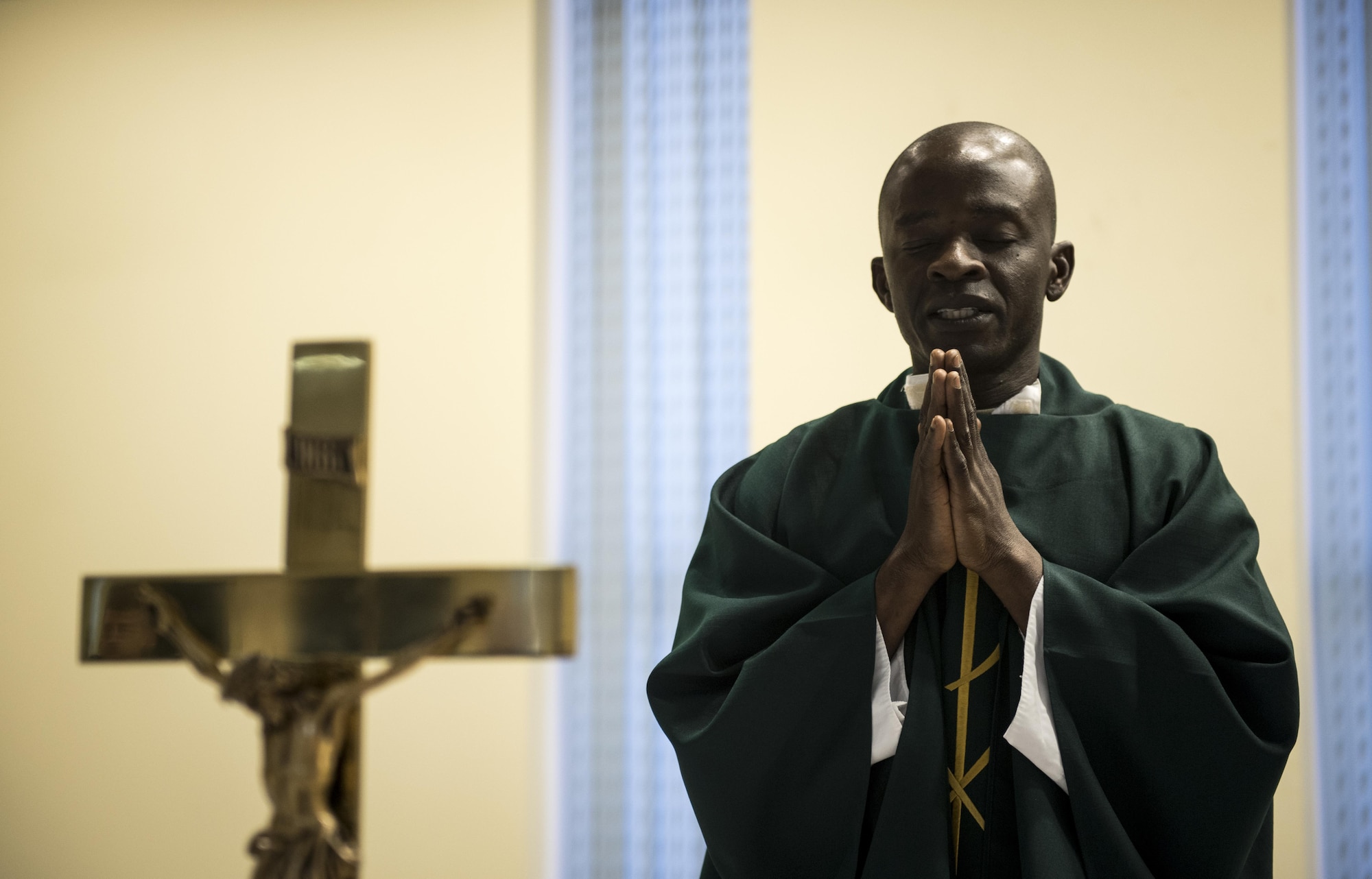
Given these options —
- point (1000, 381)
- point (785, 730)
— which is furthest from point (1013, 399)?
point (785, 730)

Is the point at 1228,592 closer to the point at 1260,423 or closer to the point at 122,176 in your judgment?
the point at 1260,423

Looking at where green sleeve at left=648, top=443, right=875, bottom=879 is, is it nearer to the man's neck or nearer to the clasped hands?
the clasped hands

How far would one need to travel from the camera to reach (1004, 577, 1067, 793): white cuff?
142 centimetres

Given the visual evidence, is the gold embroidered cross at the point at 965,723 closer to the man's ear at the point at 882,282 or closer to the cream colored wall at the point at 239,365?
the man's ear at the point at 882,282

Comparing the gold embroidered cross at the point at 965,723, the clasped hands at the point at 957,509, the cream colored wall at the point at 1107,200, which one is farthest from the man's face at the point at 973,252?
the cream colored wall at the point at 1107,200

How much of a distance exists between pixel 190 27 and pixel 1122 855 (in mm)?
3616

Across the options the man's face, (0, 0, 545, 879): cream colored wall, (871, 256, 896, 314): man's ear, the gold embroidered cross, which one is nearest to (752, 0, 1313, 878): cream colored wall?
(0, 0, 545, 879): cream colored wall

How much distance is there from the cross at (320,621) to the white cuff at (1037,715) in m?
1.02

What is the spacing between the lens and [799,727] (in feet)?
4.96

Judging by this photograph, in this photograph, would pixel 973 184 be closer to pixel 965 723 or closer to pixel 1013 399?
pixel 1013 399

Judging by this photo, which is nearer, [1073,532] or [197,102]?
[1073,532]

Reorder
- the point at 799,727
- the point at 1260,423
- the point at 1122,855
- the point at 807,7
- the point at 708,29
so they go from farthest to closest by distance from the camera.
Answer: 1. the point at 708,29
2. the point at 807,7
3. the point at 1260,423
4. the point at 799,727
5. the point at 1122,855

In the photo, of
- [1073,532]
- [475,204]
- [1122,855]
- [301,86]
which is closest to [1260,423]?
[1073,532]

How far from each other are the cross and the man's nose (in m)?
1.02
